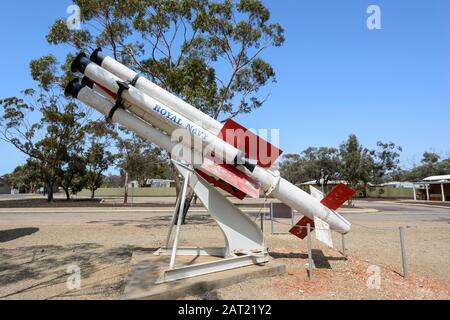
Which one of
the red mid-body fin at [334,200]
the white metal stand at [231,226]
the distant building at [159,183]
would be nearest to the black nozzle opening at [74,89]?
the white metal stand at [231,226]

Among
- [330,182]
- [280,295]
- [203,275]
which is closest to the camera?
[280,295]

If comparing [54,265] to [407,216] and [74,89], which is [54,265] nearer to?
[74,89]

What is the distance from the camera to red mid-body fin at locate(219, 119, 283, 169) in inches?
289

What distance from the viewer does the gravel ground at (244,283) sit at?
19.6 feet

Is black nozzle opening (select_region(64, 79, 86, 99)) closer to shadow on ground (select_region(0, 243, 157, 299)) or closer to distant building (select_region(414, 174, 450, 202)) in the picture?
shadow on ground (select_region(0, 243, 157, 299))

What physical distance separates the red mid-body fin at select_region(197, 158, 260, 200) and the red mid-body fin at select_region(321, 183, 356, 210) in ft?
6.05

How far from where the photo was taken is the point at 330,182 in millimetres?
53875

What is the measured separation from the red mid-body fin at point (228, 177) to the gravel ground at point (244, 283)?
1843 millimetres

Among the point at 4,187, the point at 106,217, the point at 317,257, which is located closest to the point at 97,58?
the point at 317,257

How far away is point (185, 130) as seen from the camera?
732cm

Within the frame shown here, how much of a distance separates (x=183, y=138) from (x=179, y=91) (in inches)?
269

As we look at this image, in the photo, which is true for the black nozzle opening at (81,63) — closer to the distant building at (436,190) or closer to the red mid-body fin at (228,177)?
the red mid-body fin at (228,177)
